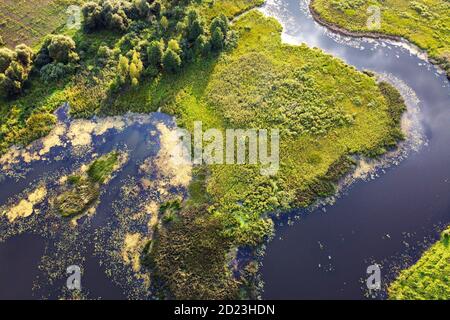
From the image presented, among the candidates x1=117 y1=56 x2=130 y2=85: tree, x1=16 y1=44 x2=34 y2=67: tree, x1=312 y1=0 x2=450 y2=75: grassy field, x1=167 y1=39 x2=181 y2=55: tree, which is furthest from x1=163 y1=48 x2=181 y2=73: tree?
x1=312 y1=0 x2=450 y2=75: grassy field

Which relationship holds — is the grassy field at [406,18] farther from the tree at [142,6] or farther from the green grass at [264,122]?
the tree at [142,6]

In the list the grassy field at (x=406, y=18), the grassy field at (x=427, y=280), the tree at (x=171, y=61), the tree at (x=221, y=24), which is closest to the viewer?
the grassy field at (x=427, y=280)

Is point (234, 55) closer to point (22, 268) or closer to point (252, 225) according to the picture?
point (252, 225)

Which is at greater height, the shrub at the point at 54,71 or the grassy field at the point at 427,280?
the shrub at the point at 54,71

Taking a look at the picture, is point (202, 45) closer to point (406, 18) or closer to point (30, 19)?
point (30, 19)

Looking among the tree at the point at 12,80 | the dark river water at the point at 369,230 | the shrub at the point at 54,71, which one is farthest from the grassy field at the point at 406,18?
the tree at the point at 12,80

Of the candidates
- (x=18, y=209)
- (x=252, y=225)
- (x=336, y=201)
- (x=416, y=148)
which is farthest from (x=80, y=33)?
(x=416, y=148)
